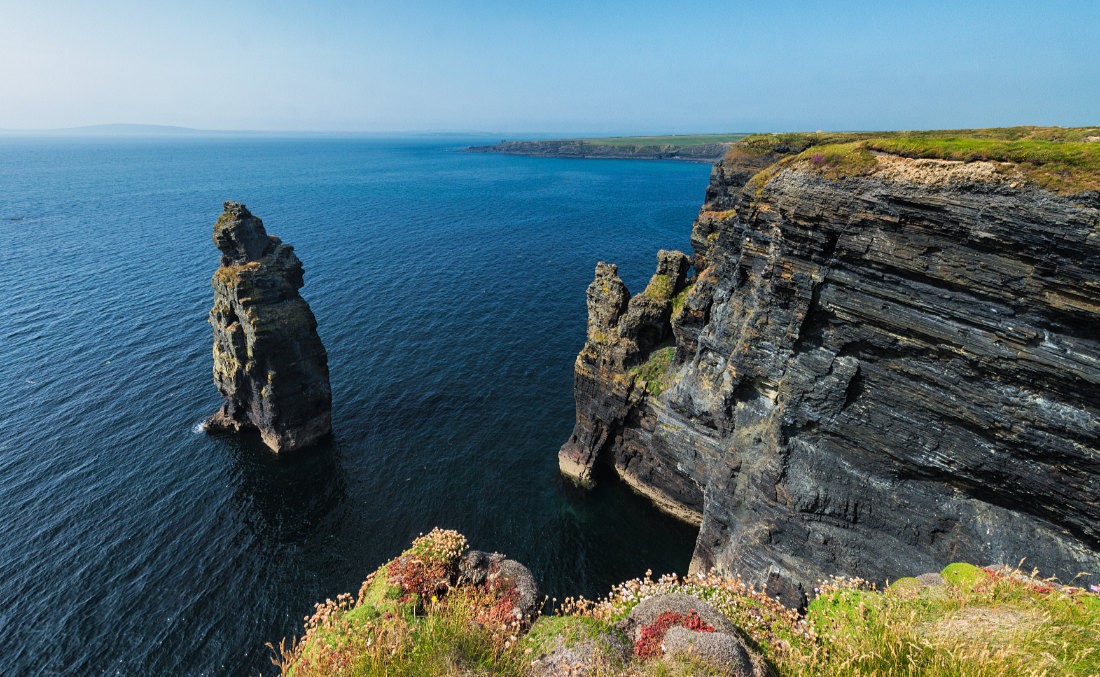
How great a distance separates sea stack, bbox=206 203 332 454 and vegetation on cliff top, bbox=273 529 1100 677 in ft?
115

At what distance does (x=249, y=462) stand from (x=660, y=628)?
4548cm

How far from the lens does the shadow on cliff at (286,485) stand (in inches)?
1542

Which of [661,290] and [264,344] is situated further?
[264,344]

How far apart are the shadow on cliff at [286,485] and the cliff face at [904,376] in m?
32.0

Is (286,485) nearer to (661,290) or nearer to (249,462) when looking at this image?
(249,462)

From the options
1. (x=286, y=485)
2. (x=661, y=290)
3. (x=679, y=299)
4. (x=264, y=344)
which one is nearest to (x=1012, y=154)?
(x=679, y=299)

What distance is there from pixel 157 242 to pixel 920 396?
13190cm

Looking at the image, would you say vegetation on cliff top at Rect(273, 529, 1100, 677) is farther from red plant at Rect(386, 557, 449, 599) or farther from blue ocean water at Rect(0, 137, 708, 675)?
blue ocean water at Rect(0, 137, 708, 675)

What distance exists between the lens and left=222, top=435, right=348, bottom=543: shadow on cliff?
128ft

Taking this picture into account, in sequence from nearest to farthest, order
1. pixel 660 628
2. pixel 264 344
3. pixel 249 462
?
pixel 660 628, pixel 264 344, pixel 249 462

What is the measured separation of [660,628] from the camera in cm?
1362

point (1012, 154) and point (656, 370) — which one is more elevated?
point (1012, 154)

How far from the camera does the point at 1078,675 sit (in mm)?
9781

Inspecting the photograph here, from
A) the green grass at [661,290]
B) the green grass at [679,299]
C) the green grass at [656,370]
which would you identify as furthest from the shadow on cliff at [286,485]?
the green grass at [679,299]
